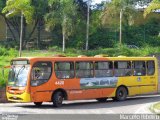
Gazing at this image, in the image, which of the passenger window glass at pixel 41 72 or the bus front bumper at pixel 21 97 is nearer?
the bus front bumper at pixel 21 97

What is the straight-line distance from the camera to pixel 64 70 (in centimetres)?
2583

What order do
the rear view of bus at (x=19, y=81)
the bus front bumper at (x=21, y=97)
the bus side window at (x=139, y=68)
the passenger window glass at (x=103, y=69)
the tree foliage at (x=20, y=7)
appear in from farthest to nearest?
the tree foliage at (x=20, y=7)
the bus side window at (x=139, y=68)
the passenger window glass at (x=103, y=69)
the rear view of bus at (x=19, y=81)
the bus front bumper at (x=21, y=97)

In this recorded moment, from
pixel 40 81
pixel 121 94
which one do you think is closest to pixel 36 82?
pixel 40 81

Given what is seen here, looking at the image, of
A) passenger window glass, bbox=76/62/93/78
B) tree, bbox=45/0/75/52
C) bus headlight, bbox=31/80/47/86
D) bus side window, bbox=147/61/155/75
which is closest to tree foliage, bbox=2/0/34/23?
tree, bbox=45/0/75/52

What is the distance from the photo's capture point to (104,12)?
4894cm

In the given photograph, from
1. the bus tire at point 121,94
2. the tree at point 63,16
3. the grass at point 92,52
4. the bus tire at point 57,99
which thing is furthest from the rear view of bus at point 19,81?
the tree at point 63,16

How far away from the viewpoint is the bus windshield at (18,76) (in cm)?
2441

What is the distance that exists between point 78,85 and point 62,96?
126cm

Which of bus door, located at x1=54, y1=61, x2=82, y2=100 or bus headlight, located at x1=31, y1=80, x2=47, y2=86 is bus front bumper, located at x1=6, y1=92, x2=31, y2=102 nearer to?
bus headlight, located at x1=31, y1=80, x2=47, y2=86

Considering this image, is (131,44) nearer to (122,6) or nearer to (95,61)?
(122,6)

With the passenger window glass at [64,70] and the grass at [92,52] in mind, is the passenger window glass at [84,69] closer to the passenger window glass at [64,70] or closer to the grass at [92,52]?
the passenger window glass at [64,70]

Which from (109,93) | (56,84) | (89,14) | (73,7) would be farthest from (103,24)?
(56,84)

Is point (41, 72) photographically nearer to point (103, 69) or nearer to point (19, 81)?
point (19, 81)

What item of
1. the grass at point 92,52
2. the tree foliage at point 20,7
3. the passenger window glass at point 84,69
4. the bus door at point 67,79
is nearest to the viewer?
the bus door at point 67,79
